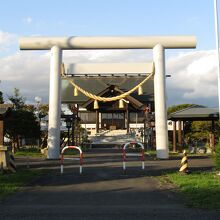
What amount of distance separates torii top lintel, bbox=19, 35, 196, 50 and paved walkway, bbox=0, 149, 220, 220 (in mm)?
10496

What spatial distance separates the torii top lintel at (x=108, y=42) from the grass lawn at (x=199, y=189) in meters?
10.2

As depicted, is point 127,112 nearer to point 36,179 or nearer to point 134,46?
point 134,46

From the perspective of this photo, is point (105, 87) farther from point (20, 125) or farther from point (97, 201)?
point (97, 201)

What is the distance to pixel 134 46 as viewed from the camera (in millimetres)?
23062

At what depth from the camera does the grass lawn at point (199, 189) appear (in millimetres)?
9031

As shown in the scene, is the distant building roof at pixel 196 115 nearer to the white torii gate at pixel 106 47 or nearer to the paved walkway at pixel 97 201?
the white torii gate at pixel 106 47

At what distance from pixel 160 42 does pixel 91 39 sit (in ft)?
12.8

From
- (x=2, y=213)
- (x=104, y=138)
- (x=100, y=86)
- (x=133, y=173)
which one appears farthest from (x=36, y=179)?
(x=100, y=86)

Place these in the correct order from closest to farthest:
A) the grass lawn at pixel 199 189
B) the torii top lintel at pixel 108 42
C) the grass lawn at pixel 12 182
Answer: the grass lawn at pixel 199 189, the grass lawn at pixel 12 182, the torii top lintel at pixel 108 42

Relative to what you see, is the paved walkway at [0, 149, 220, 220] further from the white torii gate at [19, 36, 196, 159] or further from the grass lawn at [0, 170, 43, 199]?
the white torii gate at [19, 36, 196, 159]

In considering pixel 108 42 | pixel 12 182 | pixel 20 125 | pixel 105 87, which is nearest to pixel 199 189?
pixel 12 182

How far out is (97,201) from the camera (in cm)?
943

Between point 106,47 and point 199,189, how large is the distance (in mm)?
13574

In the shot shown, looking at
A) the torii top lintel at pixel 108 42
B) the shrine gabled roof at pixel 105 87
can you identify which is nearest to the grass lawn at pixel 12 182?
the torii top lintel at pixel 108 42
